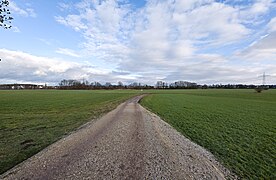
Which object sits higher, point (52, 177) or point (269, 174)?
point (52, 177)

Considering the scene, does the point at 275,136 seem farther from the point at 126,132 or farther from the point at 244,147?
the point at 126,132

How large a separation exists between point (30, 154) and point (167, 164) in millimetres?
5576

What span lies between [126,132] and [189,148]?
379 cm

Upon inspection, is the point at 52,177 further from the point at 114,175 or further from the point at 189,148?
the point at 189,148

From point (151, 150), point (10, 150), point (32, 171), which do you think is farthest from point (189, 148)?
point (10, 150)

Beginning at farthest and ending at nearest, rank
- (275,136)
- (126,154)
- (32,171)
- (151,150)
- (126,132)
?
1. (275,136)
2. (126,132)
3. (151,150)
4. (126,154)
5. (32,171)

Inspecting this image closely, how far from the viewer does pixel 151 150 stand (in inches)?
288

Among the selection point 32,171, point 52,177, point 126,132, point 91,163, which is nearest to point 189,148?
point 126,132

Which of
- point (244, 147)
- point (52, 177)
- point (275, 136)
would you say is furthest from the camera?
point (275, 136)

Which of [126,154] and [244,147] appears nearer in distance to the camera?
[126,154]

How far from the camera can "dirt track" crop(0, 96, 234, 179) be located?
5180 mm

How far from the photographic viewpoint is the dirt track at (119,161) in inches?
204

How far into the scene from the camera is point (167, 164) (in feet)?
19.8

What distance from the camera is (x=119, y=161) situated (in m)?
6.07
